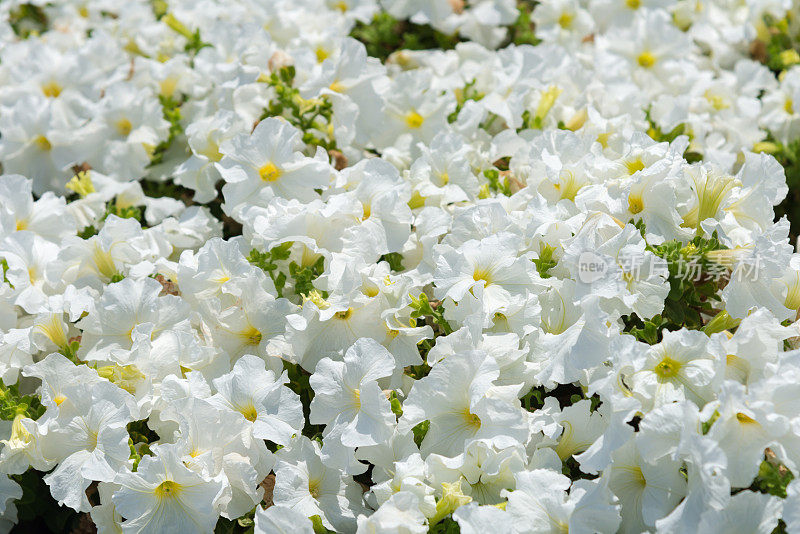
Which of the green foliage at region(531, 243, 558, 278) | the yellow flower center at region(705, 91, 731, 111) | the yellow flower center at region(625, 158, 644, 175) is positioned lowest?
the green foliage at region(531, 243, 558, 278)

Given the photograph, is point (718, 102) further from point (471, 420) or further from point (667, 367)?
point (471, 420)

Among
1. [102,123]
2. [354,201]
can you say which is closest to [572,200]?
[354,201]

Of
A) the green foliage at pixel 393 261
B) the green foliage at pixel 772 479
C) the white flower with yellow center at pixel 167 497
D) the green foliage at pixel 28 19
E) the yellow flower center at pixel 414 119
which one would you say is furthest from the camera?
the green foliage at pixel 28 19


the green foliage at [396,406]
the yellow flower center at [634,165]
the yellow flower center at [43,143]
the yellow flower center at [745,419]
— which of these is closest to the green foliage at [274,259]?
the green foliage at [396,406]

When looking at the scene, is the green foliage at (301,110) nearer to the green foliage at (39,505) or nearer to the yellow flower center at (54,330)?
the yellow flower center at (54,330)

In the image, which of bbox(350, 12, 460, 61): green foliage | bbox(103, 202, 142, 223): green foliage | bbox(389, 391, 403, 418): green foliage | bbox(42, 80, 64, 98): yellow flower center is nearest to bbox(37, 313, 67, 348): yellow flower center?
bbox(103, 202, 142, 223): green foliage

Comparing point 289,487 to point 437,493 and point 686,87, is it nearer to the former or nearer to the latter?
point 437,493

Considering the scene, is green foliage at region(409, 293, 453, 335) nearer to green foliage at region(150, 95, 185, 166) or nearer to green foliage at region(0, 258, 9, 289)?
green foliage at region(0, 258, 9, 289)
